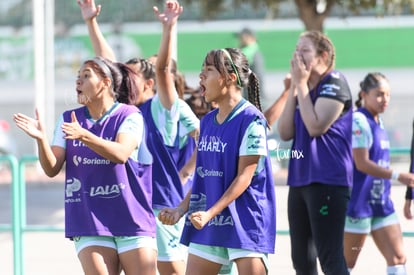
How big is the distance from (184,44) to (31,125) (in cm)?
1754

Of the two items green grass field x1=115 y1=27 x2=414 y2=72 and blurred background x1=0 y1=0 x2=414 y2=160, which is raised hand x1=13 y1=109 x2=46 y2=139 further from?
green grass field x1=115 y1=27 x2=414 y2=72

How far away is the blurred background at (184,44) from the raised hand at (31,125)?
14.9 m

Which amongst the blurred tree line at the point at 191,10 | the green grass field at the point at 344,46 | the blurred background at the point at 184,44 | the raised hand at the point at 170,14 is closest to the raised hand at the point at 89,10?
the raised hand at the point at 170,14

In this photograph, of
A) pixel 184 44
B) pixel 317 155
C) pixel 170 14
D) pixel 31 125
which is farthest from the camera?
pixel 184 44

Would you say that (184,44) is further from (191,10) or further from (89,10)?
(89,10)


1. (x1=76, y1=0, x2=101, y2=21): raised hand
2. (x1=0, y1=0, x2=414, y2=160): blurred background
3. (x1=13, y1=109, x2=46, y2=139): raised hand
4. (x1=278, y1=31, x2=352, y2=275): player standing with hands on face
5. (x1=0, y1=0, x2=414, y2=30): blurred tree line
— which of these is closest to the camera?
(x1=13, y1=109, x2=46, y2=139): raised hand

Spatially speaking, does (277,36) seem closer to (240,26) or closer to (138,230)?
(240,26)

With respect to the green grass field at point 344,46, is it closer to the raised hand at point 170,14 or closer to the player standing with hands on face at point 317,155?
the player standing with hands on face at point 317,155

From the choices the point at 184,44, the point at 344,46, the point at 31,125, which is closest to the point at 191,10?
the point at 184,44

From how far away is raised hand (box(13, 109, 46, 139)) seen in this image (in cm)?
579

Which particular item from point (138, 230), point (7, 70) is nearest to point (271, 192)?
point (138, 230)

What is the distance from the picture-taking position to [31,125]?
19.1ft

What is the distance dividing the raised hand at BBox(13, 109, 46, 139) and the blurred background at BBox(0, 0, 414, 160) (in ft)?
49.0

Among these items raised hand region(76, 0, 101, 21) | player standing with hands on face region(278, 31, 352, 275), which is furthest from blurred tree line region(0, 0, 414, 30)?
player standing with hands on face region(278, 31, 352, 275)
